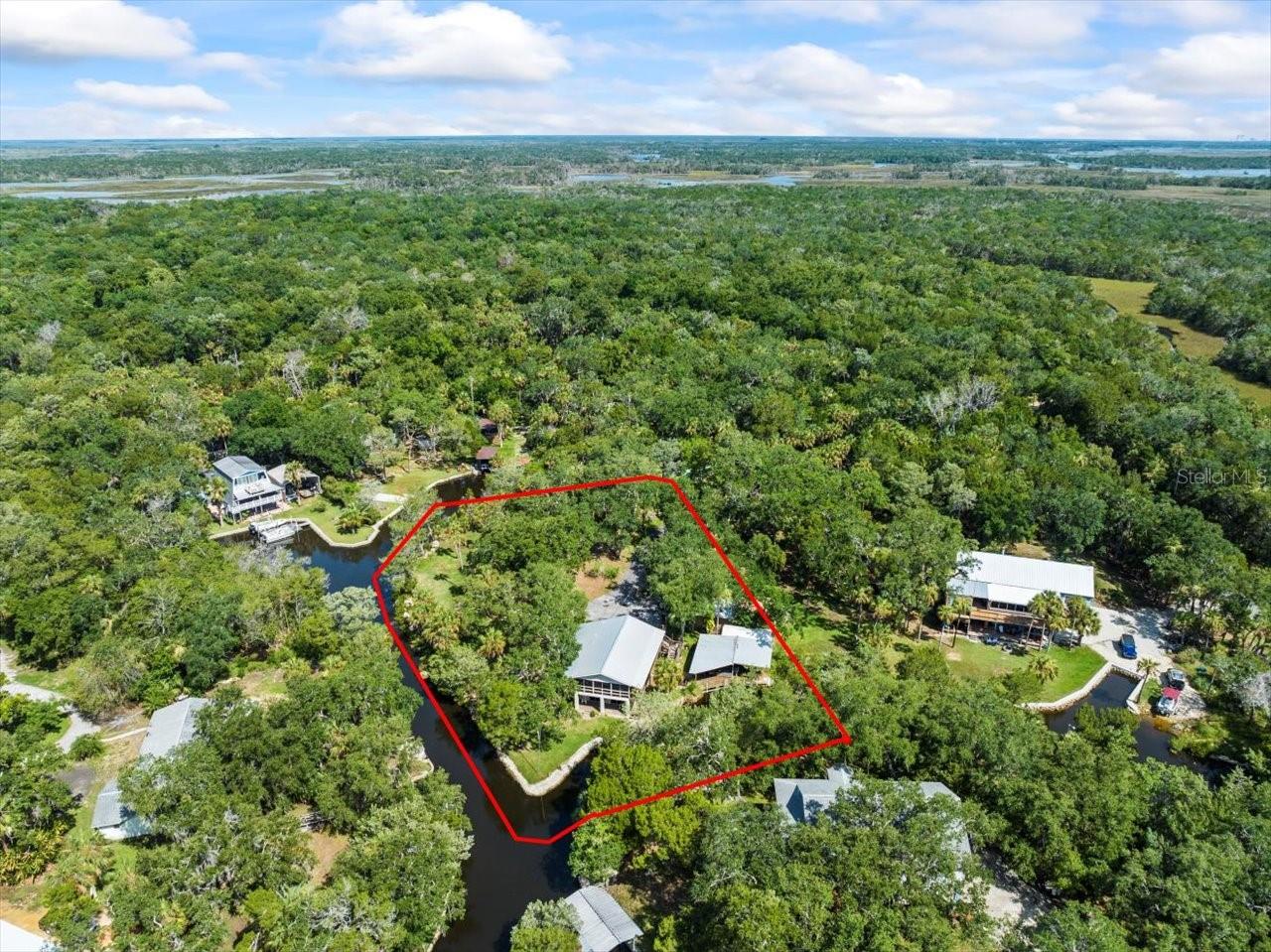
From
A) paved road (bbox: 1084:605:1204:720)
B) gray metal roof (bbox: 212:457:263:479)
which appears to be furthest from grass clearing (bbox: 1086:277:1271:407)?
gray metal roof (bbox: 212:457:263:479)

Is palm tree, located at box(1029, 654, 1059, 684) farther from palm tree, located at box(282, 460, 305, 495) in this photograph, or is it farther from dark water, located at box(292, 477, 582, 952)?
palm tree, located at box(282, 460, 305, 495)

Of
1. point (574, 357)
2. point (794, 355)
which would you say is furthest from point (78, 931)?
point (794, 355)

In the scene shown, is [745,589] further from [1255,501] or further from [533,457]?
[1255,501]

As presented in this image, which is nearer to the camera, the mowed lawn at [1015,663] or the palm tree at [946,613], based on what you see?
the mowed lawn at [1015,663]

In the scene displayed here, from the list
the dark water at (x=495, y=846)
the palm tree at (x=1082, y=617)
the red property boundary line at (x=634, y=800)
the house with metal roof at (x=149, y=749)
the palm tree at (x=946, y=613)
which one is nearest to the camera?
the dark water at (x=495, y=846)

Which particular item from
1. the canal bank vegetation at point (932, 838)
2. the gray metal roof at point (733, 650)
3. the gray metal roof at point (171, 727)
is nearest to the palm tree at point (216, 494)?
the gray metal roof at point (171, 727)

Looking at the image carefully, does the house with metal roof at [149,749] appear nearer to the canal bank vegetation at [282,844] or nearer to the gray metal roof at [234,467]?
the canal bank vegetation at [282,844]
